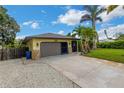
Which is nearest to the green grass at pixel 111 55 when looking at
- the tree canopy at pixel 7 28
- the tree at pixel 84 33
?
the tree at pixel 84 33

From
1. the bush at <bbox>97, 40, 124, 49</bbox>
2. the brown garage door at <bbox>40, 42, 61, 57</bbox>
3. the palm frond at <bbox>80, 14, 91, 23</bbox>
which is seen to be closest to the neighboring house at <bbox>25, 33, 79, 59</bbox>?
the brown garage door at <bbox>40, 42, 61, 57</bbox>

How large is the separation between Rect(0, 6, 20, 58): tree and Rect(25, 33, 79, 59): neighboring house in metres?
4.62

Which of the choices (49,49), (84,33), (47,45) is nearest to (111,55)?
(84,33)

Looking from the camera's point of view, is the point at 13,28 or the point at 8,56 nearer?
the point at 8,56

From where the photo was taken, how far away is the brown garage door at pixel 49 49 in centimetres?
1567

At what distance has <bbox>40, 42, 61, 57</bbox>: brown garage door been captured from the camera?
15.7m

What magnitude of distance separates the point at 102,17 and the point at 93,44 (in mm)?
6072

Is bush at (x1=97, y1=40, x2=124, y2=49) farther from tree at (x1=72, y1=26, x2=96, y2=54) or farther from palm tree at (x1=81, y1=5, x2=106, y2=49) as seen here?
tree at (x1=72, y1=26, x2=96, y2=54)

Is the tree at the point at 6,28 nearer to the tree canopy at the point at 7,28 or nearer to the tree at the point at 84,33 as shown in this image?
the tree canopy at the point at 7,28

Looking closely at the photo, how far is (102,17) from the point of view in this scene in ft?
84.3

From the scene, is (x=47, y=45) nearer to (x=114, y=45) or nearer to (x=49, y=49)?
(x=49, y=49)
